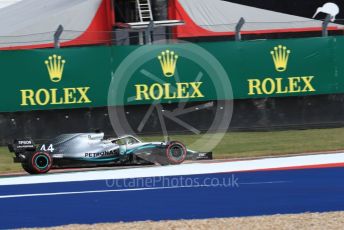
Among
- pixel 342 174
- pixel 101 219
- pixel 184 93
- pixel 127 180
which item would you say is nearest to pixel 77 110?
pixel 184 93

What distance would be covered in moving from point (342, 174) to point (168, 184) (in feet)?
7.53

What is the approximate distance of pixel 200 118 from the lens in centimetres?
1636

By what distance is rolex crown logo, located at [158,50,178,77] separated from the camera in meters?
16.2

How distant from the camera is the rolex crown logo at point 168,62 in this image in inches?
637

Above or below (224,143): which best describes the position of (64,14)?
above

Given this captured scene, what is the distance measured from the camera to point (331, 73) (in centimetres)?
1691

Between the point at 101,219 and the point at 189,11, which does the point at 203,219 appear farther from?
the point at 189,11

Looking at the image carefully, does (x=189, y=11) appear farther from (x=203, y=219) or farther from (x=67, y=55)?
(x=203, y=219)

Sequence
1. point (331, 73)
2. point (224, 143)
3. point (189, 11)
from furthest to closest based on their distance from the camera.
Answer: point (189, 11) → point (331, 73) → point (224, 143)

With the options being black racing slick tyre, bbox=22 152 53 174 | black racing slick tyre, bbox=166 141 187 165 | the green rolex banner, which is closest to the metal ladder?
the green rolex banner

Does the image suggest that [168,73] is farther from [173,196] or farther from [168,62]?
[173,196]

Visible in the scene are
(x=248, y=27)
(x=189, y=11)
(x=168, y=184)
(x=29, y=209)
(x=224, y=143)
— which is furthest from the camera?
(x=189, y=11)

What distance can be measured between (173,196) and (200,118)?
7376 millimetres

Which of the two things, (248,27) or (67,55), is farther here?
(248,27)
